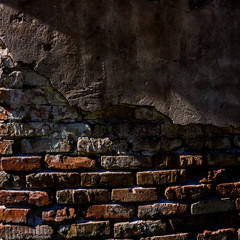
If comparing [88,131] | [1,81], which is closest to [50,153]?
[88,131]

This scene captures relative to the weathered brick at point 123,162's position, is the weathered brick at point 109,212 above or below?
below

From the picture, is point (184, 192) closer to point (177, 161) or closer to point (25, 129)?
point (177, 161)

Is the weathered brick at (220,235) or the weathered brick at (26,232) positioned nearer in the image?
the weathered brick at (26,232)

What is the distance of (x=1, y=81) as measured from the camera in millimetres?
1293

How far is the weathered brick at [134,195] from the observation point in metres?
1.33

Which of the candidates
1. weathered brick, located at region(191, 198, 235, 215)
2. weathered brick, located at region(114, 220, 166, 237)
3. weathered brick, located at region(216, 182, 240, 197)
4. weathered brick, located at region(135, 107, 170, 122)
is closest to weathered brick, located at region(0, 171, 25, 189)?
weathered brick, located at region(114, 220, 166, 237)

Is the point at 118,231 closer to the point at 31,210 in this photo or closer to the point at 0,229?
the point at 31,210

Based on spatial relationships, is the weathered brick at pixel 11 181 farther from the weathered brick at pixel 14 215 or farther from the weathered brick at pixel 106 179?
the weathered brick at pixel 106 179

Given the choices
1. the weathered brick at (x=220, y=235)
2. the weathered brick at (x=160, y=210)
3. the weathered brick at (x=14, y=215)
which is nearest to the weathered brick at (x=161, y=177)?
the weathered brick at (x=160, y=210)

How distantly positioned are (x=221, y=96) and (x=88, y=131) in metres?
0.76

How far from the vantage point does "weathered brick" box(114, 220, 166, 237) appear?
133 cm

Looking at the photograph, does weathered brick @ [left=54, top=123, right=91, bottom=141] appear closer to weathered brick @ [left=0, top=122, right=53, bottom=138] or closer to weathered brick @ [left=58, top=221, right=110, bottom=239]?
weathered brick @ [left=0, top=122, right=53, bottom=138]

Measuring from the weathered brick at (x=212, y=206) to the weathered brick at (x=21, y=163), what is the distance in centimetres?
88

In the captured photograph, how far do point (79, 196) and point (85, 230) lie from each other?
180 millimetres
